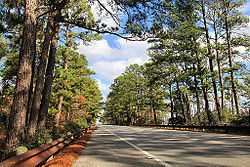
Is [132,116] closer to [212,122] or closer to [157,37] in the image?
[212,122]

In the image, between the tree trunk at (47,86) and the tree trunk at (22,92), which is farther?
the tree trunk at (47,86)

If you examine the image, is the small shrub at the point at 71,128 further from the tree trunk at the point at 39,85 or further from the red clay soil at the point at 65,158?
the red clay soil at the point at 65,158

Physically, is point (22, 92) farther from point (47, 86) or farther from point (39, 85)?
point (47, 86)

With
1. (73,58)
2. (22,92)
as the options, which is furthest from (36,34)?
(73,58)

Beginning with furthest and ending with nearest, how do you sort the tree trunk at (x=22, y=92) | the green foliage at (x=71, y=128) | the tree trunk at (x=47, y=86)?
the green foliage at (x=71, y=128)
the tree trunk at (x=47, y=86)
the tree trunk at (x=22, y=92)

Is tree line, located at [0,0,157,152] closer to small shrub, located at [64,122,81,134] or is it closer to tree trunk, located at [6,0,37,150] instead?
tree trunk, located at [6,0,37,150]

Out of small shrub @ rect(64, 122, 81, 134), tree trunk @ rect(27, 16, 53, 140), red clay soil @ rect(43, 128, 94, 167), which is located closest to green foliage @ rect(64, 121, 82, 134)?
small shrub @ rect(64, 122, 81, 134)

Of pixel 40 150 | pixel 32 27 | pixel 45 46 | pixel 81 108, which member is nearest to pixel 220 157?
pixel 40 150

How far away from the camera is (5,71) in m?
39.2

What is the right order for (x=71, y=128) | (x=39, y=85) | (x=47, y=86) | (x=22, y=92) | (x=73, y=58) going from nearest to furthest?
(x=22, y=92) → (x=39, y=85) → (x=47, y=86) → (x=71, y=128) → (x=73, y=58)

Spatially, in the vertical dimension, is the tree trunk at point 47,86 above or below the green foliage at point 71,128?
above

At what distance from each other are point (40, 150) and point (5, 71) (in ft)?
96.5

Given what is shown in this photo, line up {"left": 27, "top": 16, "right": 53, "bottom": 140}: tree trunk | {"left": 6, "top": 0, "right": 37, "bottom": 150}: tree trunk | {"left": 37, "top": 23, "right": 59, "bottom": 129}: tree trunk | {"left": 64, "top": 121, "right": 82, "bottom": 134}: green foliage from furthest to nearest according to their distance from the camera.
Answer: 1. {"left": 64, "top": 121, "right": 82, "bottom": 134}: green foliage
2. {"left": 37, "top": 23, "right": 59, "bottom": 129}: tree trunk
3. {"left": 27, "top": 16, "right": 53, "bottom": 140}: tree trunk
4. {"left": 6, "top": 0, "right": 37, "bottom": 150}: tree trunk

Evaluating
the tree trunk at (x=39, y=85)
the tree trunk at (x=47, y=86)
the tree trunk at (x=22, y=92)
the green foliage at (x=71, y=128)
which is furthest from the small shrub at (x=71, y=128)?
the tree trunk at (x=22, y=92)
